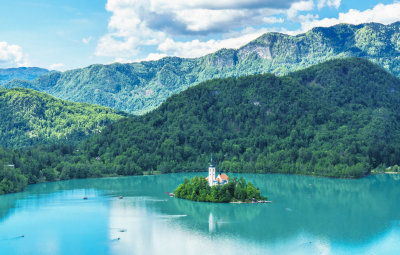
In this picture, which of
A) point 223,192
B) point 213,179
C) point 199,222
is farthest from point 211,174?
point 199,222

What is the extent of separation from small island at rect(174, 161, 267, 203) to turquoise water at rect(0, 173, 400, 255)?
1782 mm

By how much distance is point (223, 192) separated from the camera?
252 feet

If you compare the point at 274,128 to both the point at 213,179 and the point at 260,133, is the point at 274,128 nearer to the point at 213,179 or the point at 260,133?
the point at 260,133

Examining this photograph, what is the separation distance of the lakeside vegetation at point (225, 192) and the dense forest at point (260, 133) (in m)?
40.9

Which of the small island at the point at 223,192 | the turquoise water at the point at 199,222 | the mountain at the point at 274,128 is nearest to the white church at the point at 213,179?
the small island at the point at 223,192

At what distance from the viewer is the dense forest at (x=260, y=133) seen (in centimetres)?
11975

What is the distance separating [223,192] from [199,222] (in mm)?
12761

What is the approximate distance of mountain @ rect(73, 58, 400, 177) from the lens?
125375 millimetres

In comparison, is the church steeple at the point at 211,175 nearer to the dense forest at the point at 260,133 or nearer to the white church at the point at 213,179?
the white church at the point at 213,179

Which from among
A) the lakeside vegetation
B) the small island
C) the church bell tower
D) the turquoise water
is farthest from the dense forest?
the church bell tower

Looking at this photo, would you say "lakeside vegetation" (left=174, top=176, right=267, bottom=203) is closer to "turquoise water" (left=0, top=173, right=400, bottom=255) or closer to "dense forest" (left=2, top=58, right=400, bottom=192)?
"turquoise water" (left=0, top=173, right=400, bottom=255)

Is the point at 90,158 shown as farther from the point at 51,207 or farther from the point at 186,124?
the point at 51,207

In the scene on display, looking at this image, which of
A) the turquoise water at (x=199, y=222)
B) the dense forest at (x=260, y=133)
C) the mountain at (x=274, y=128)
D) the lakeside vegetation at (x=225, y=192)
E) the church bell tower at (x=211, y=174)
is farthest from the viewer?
the mountain at (x=274, y=128)

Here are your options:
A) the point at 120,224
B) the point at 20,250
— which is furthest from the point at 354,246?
the point at 20,250
